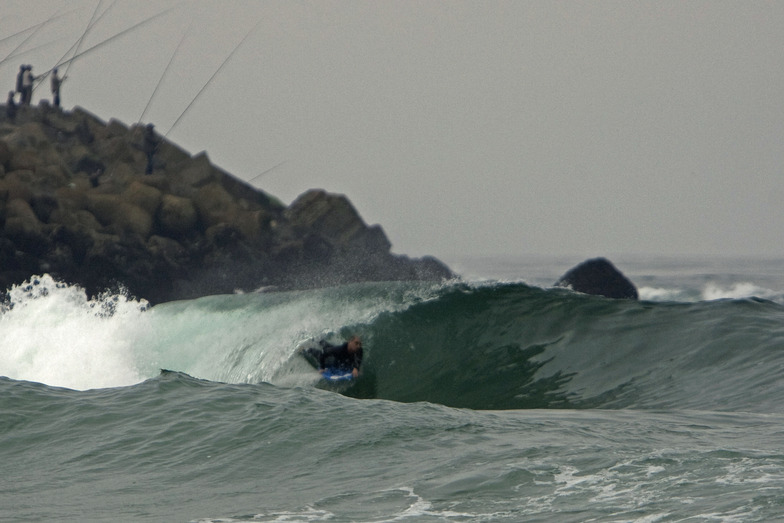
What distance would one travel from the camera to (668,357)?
1395 centimetres

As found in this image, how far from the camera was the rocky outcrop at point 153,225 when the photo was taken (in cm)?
3509

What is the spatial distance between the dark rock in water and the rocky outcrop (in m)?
14.2

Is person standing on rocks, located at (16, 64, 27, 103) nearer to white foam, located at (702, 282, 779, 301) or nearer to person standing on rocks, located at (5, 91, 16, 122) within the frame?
person standing on rocks, located at (5, 91, 16, 122)

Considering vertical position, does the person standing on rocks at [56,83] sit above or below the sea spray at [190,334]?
above

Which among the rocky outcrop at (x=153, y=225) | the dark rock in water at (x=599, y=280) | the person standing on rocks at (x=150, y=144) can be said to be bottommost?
the dark rock in water at (x=599, y=280)

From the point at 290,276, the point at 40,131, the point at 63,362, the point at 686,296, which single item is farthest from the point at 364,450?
the point at 686,296

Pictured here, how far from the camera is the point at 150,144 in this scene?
134ft

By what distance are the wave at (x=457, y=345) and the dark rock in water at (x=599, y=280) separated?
648 cm

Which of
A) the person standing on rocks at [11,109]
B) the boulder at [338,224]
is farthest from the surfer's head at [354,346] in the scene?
the person standing on rocks at [11,109]

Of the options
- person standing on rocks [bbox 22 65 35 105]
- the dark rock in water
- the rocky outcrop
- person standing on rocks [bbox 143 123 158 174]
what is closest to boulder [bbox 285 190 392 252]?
the rocky outcrop

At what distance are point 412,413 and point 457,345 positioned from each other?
19.1 feet

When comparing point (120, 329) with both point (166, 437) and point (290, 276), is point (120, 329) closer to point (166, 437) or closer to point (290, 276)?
point (166, 437)

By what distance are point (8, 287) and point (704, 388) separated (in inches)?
1056

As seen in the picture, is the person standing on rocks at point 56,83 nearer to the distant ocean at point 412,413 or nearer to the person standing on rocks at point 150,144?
the person standing on rocks at point 150,144
